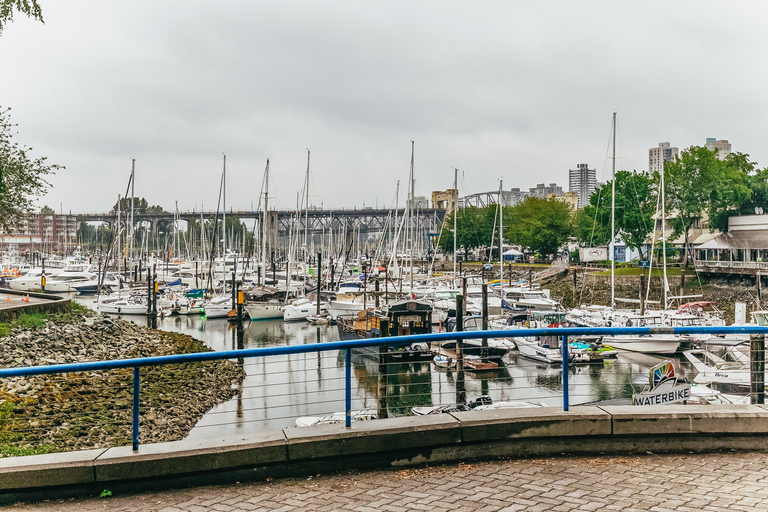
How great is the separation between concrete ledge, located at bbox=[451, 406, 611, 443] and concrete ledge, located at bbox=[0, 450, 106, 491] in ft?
11.8

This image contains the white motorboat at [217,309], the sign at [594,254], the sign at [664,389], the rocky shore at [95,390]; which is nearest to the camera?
the sign at [664,389]

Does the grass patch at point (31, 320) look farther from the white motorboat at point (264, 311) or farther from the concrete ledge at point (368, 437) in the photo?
the concrete ledge at point (368, 437)

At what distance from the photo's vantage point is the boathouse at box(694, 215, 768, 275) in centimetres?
6519

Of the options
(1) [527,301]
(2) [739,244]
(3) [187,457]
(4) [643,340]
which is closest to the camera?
(3) [187,457]

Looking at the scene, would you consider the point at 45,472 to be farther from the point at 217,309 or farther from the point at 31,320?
the point at 217,309

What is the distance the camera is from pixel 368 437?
20.6 feet

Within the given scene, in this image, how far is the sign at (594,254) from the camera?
86.6 m

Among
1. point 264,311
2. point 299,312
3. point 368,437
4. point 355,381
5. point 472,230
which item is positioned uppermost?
point 472,230

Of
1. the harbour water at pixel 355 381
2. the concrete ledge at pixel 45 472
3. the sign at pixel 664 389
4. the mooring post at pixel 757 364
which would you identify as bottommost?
the harbour water at pixel 355 381

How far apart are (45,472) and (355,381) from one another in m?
27.1

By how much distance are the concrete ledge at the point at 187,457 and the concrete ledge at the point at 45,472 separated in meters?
0.11

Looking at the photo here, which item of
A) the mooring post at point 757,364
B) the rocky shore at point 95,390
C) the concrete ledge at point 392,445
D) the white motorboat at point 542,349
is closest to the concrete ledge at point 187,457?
the concrete ledge at point 392,445

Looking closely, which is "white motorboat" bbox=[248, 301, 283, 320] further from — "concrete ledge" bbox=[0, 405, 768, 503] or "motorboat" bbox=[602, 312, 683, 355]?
"concrete ledge" bbox=[0, 405, 768, 503]

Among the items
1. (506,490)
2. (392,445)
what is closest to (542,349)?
(392,445)
